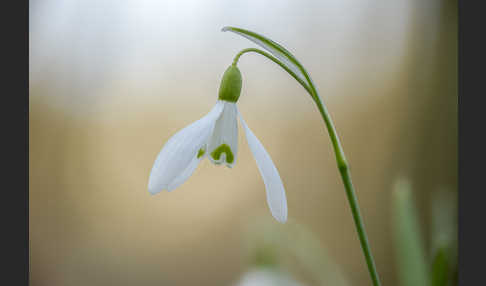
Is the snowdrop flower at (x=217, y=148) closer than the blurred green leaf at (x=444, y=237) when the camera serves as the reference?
Yes

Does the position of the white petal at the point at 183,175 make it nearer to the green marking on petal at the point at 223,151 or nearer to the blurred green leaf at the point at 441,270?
the green marking on petal at the point at 223,151

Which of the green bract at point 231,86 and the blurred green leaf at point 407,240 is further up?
the green bract at point 231,86

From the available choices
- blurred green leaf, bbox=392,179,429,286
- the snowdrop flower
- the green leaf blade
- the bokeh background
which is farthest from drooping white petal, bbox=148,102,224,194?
blurred green leaf, bbox=392,179,429,286

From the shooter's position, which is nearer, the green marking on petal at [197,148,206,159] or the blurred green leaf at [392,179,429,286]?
the green marking on petal at [197,148,206,159]

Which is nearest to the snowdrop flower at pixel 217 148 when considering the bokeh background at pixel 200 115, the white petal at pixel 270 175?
the white petal at pixel 270 175

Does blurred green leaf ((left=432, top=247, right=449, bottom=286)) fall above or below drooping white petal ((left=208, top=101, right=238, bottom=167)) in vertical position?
below

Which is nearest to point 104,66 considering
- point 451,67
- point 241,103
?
point 241,103

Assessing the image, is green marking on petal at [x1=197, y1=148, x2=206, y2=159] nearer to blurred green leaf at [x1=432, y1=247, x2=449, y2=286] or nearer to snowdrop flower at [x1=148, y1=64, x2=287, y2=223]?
snowdrop flower at [x1=148, y1=64, x2=287, y2=223]

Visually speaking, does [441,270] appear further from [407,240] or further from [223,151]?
[223,151]
